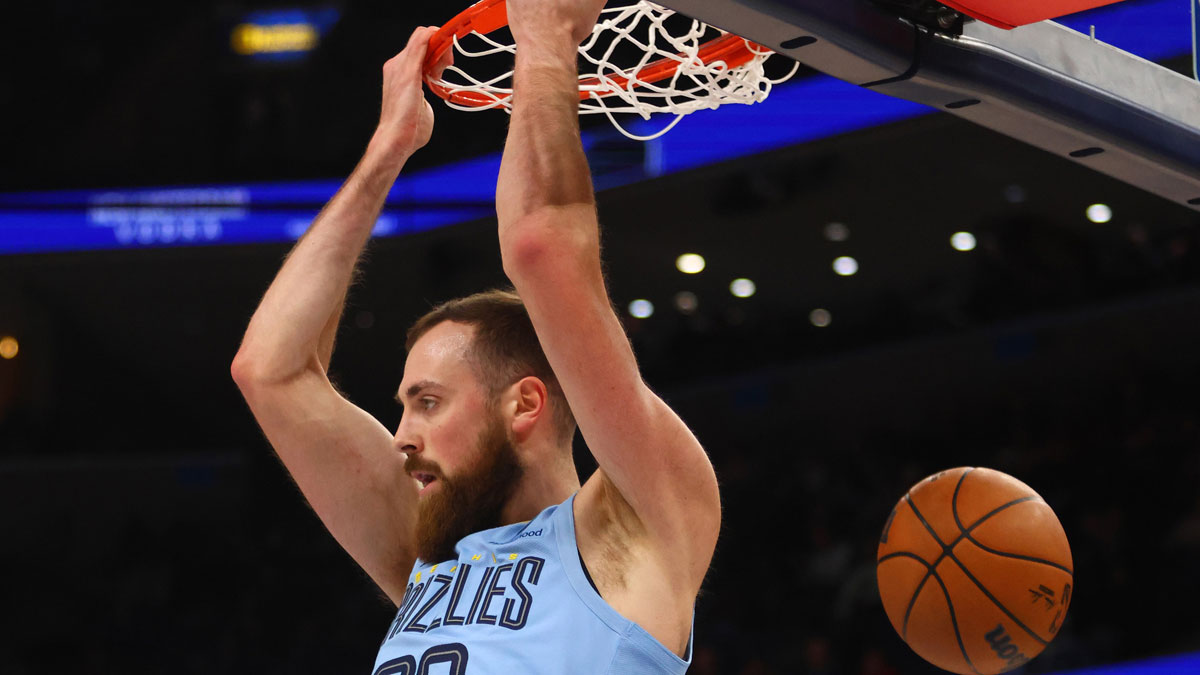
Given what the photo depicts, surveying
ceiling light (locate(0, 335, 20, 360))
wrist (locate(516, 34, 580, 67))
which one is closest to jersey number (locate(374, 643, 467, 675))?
wrist (locate(516, 34, 580, 67))

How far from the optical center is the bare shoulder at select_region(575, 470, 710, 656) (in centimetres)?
191

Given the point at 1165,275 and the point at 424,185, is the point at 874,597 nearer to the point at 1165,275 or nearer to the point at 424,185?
the point at 1165,275

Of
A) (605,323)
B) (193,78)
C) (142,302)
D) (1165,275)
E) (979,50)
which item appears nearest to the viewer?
(605,323)

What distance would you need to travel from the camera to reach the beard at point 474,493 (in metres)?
2.18

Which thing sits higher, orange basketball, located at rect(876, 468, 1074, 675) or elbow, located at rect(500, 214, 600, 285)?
elbow, located at rect(500, 214, 600, 285)

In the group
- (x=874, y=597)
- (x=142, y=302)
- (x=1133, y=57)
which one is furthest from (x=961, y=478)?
(x=142, y=302)

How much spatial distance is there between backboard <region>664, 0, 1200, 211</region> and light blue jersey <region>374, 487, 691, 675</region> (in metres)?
0.82

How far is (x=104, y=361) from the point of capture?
12.4m

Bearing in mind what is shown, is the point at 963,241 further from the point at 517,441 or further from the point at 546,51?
the point at 546,51

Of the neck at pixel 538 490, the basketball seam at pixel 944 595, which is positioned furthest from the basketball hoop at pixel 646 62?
the basketball seam at pixel 944 595

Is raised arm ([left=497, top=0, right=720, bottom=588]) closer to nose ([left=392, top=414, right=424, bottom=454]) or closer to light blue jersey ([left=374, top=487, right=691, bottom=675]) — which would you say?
light blue jersey ([left=374, top=487, right=691, bottom=675])

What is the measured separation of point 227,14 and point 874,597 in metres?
6.24

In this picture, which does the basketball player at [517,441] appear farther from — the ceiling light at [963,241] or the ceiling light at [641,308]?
the ceiling light at [641,308]

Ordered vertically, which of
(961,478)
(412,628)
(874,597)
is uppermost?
(412,628)
